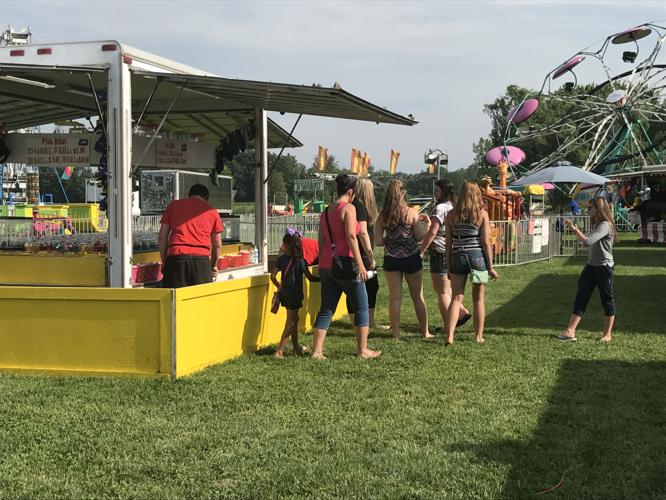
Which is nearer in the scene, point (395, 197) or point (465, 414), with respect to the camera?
point (465, 414)

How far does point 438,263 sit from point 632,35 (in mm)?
33397

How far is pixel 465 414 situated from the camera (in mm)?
5102

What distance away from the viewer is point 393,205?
7.76 meters

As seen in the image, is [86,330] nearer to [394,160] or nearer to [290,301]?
[290,301]

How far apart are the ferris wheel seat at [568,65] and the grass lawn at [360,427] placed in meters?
33.6

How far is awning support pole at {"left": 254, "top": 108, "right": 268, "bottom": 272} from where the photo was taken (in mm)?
9812

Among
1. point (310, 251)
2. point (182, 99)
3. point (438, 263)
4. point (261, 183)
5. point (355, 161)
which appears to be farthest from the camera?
point (355, 161)

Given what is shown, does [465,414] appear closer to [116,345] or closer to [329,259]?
[329,259]

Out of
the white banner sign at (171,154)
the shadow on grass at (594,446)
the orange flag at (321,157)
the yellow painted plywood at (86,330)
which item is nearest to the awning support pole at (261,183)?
the white banner sign at (171,154)

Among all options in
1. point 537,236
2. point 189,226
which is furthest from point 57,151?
point 537,236

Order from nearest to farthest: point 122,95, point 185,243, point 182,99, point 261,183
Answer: point 122,95 → point 185,243 → point 182,99 → point 261,183

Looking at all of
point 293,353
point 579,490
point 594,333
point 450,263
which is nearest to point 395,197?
point 450,263

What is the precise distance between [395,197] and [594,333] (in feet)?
9.61

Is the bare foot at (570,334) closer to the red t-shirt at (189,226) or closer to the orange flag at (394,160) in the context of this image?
the red t-shirt at (189,226)
